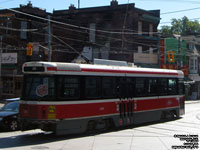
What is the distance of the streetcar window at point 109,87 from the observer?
14023mm

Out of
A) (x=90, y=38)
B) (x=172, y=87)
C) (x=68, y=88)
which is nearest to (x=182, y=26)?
(x=90, y=38)

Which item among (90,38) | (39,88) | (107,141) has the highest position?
(90,38)

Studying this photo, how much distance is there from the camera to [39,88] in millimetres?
12117

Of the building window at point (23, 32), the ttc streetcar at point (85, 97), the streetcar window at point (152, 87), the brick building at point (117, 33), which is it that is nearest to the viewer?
the ttc streetcar at point (85, 97)

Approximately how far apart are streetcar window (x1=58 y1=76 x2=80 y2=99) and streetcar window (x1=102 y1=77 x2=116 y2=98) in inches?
63.6

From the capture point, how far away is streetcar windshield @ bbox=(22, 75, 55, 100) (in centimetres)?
1198

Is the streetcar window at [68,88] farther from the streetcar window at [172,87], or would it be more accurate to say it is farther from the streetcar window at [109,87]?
the streetcar window at [172,87]

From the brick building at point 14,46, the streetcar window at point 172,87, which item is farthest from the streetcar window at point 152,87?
the brick building at point 14,46

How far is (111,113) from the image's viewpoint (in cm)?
1422

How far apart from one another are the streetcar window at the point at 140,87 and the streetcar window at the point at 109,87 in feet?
5.65

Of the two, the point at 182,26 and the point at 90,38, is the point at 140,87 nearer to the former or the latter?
the point at 90,38

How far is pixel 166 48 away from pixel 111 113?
31.7m

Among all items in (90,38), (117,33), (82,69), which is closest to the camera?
(82,69)

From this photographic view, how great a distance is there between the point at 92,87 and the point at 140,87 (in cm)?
357
